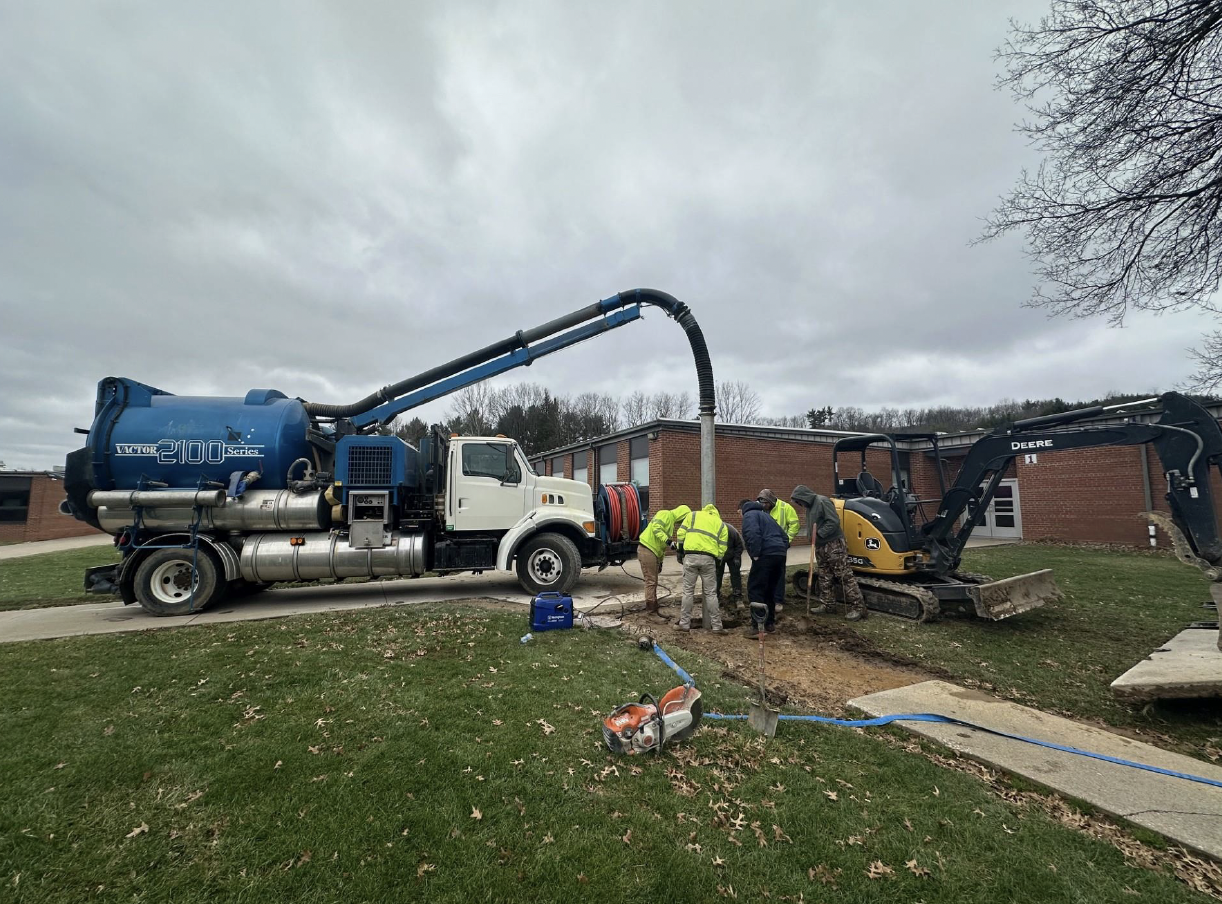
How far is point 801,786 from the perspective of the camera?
11.1ft

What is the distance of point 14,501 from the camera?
1113 inches

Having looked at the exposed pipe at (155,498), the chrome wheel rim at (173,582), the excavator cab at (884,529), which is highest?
the exposed pipe at (155,498)

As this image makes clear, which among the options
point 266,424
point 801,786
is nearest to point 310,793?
point 801,786

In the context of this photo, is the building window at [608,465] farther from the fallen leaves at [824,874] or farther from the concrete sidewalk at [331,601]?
the fallen leaves at [824,874]

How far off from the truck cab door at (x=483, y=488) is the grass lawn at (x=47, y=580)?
717cm

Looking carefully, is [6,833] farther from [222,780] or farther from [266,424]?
[266,424]

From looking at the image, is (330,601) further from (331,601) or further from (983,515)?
(983,515)

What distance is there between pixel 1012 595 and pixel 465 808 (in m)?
7.92

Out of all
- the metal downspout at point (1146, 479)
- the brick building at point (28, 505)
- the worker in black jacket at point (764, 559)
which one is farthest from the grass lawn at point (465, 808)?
the brick building at point (28, 505)

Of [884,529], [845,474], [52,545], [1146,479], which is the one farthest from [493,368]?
[52,545]

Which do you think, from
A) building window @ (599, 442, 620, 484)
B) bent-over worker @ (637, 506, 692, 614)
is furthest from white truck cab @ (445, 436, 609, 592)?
building window @ (599, 442, 620, 484)

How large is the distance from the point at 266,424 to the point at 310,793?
754 centimetres

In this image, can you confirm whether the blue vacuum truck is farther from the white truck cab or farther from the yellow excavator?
the yellow excavator

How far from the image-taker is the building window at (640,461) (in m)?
17.9
